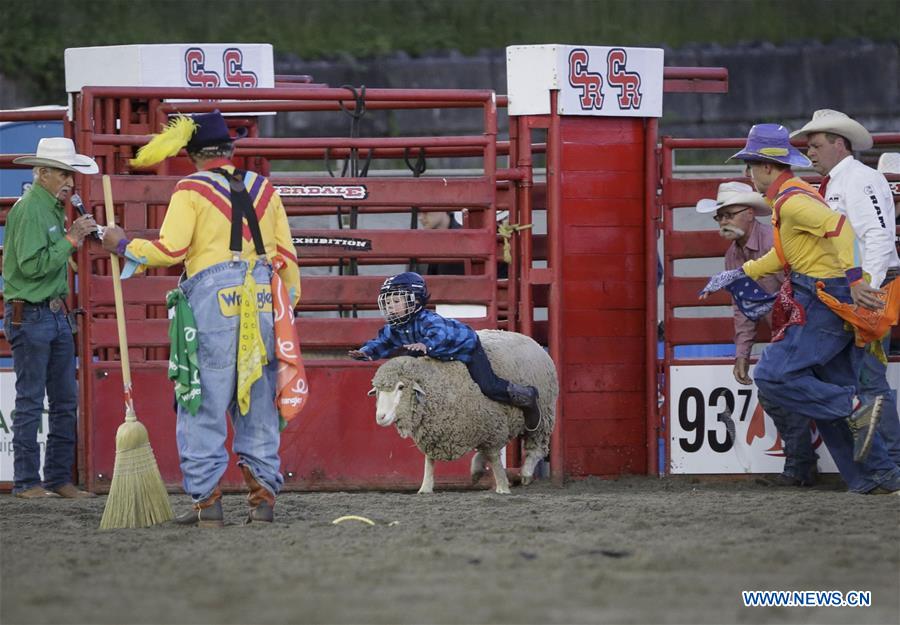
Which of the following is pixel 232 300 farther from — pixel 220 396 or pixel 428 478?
pixel 428 478

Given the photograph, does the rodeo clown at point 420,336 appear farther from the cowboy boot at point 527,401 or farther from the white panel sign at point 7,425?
the white panel sign at point 7,425

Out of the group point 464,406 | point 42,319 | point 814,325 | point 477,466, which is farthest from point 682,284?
point 42,319

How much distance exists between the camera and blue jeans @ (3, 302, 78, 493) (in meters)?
7.83

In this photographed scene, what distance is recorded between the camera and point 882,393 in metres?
7.70

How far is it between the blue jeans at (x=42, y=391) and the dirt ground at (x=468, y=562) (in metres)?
0.80

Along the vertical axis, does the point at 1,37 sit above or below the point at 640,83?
above

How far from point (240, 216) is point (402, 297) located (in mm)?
1267

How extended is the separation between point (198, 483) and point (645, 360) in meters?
3.43

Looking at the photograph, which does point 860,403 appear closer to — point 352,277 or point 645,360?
point 645,360

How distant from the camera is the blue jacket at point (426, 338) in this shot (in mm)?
7348

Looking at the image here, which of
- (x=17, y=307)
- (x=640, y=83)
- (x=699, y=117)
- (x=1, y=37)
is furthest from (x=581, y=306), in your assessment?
(x=1, y=37)

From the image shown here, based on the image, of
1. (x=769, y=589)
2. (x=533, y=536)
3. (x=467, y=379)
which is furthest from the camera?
(x=467, y=379)

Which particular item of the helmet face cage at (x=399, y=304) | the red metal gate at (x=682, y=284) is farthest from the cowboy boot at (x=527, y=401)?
the red metal gate at (x=682, y=284)

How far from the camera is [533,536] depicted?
5816 mm
